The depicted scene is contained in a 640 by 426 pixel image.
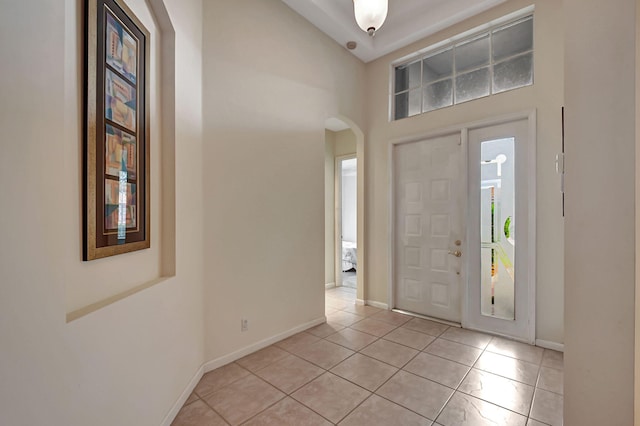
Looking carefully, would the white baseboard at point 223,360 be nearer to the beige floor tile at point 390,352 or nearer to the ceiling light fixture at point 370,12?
the beige floor tile at point 390,352

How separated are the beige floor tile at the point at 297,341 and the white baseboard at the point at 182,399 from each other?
786mm

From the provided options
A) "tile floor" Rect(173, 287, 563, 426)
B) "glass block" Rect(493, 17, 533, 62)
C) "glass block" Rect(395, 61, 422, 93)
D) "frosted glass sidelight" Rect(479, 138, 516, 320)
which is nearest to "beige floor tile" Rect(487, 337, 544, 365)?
"tile floor" Rect(173, 287, 563, 426)

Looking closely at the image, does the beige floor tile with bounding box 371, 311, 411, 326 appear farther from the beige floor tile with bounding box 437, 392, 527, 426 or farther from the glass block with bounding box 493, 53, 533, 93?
the glass block with bounding box 493, 53, 533, 93

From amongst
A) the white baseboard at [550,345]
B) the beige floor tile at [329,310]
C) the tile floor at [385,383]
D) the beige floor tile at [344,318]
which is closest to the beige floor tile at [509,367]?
the tile floor at [385,383]

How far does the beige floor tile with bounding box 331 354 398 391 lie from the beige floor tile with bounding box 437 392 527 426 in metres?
0.48

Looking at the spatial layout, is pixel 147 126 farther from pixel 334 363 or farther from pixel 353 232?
pixel 353 232

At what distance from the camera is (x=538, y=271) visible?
2.68 metres

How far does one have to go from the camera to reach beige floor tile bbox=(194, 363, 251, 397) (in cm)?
203

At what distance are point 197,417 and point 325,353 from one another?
1.17m

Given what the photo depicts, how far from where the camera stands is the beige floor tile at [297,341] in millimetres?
2703

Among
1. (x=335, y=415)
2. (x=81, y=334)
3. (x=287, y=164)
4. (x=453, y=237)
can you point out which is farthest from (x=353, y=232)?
(x=81, y=334)

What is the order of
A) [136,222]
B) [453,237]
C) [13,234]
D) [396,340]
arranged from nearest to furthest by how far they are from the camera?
[13,234]
[136,222]
[396,340]
[453,237]

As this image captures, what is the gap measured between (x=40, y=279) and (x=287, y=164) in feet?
7.38

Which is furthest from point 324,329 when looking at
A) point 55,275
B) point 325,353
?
point 55,275
